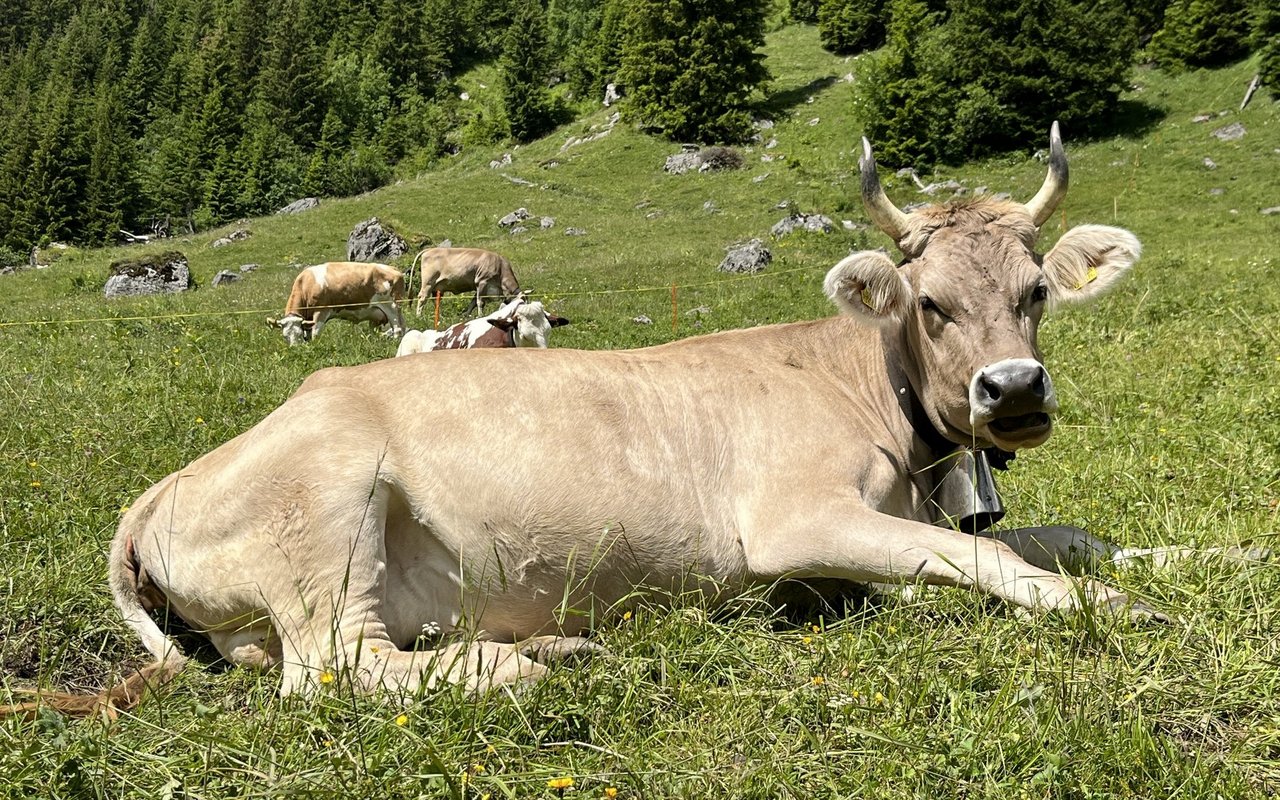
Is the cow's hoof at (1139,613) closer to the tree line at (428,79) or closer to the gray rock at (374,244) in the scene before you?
the gray rock at (374,244)

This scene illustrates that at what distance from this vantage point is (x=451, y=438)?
13.1ft

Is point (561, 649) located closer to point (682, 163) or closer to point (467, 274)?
A: point (467, 274)

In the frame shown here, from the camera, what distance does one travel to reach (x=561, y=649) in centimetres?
341

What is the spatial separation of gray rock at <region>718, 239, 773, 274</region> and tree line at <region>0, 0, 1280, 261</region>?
22591 mm

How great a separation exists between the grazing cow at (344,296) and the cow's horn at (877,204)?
14.2 metres

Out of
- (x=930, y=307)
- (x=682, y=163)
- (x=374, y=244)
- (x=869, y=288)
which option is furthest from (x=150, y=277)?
(x=930, y=307)

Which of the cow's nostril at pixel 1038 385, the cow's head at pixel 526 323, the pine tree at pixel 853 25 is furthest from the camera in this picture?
the pine tree at pixel 853 25

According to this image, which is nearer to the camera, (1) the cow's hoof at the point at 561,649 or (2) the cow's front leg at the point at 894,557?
(1) the cow's hoof at the point at 561,649

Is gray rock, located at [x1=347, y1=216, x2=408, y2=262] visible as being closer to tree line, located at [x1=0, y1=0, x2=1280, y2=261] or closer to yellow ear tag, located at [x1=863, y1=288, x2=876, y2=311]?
tree line, located at [x1=0, y1=0, x2=1280, y2=261]

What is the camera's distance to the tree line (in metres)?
43.3

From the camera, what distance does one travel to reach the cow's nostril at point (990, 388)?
3.94 meters

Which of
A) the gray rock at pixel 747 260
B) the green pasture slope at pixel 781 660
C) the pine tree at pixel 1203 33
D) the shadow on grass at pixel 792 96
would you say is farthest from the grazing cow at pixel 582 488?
the shadow on grass at pixel 792 96

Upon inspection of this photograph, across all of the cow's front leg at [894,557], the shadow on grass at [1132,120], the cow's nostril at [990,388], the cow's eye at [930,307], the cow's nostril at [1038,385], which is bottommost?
the shadow on grass at [1132,120]

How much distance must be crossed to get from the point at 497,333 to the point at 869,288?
8.42 meters
